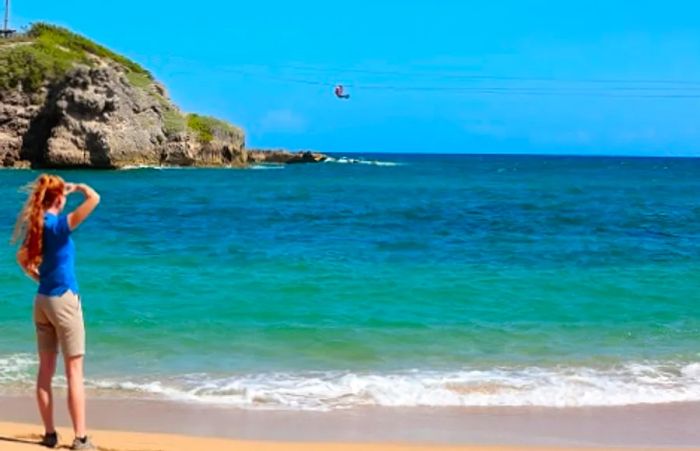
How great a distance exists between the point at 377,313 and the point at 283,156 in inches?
4211

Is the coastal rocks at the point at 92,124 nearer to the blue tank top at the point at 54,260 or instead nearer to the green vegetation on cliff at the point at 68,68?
the green vegetation on cliff at the point at 68,68

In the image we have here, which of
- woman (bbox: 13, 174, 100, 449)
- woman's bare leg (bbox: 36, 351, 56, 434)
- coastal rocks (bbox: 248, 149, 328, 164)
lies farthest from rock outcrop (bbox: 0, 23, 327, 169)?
woman (bbox: 13, 174, 100, 449)

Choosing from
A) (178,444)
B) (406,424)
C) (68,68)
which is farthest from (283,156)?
(178,444)

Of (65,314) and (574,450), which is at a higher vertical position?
(65,314)

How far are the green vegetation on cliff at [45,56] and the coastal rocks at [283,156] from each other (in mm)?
24172

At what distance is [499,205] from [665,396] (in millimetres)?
34069

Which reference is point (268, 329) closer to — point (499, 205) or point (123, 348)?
point (123, 348)

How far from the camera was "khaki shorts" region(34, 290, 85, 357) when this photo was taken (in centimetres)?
621

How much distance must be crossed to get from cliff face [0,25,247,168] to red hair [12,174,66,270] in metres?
70.5

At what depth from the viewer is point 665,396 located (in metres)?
9.38

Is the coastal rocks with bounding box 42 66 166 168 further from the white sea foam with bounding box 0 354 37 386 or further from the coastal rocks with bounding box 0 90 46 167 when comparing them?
the white sea foam with bounding box 0 354 37 386

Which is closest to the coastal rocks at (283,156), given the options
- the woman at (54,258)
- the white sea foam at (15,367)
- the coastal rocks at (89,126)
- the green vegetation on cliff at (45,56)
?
the green vegetation on cliff at (45,56)

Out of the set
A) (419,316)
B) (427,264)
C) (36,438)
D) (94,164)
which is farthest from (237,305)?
(94,164)

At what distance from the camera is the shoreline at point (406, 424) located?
7676 millimetres
